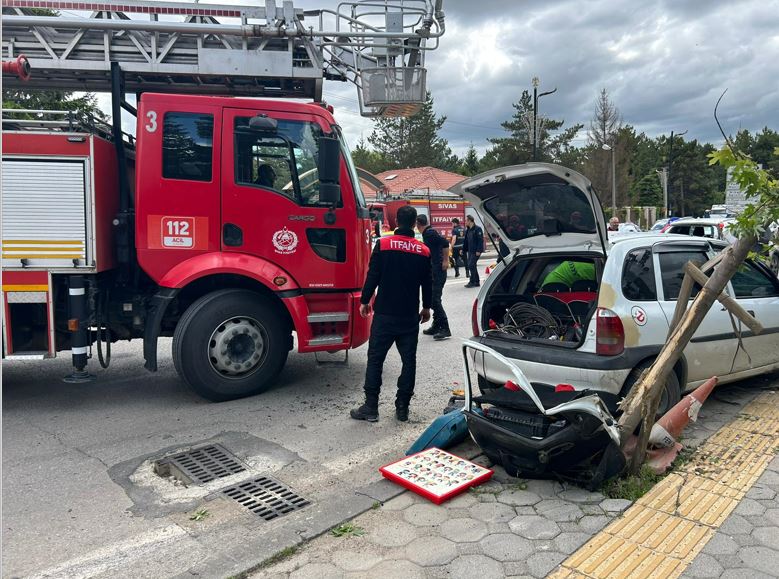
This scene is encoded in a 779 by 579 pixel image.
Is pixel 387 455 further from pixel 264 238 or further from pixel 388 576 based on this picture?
pixel 264 238

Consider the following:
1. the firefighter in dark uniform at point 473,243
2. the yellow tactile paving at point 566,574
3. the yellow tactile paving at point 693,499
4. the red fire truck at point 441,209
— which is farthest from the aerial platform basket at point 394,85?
the red fire truck at point 441,209

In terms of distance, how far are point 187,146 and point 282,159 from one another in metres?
0.87

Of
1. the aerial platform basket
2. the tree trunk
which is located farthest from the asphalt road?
the aerial platform basket

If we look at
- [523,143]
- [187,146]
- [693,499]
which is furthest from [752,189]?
[523,143]

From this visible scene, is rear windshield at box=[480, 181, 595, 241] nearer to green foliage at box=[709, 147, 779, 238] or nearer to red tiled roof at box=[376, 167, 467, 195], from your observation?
green foliage at box=[709, 147, 779, 238]

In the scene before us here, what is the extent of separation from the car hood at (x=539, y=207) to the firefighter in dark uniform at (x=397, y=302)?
627 millimetres

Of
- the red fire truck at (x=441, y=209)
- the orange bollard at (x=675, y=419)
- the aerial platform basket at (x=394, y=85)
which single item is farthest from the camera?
the red fire truck at (x=441, y=209)

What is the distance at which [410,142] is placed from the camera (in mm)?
61469

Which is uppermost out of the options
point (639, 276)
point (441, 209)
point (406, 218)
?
point (441, 209)

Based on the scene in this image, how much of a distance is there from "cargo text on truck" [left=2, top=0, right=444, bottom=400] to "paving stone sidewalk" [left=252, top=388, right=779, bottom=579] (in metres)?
2.61

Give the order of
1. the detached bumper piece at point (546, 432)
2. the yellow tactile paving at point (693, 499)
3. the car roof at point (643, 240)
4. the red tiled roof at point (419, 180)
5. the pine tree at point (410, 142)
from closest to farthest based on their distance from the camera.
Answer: the yellow tactile paving at point (693, 499) → the detached bumper piece at point (546, 432) → the car roof at point (643, 240) → the red tiled roof at point (419, 180) → the pine tree at point (410, 142)

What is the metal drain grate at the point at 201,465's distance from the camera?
4117 mm

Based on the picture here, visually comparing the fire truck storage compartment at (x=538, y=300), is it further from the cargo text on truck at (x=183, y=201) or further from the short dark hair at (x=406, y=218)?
the cargo text on truck at (x=183, y=201)

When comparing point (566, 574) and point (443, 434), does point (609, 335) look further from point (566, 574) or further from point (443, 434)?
point (566, 574)
